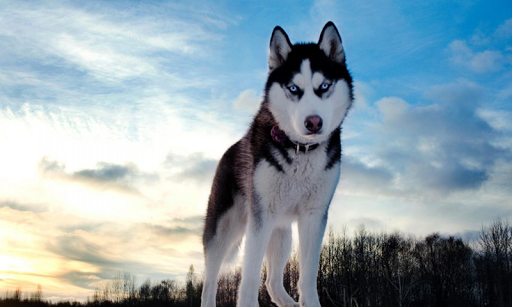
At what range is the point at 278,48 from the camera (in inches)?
264

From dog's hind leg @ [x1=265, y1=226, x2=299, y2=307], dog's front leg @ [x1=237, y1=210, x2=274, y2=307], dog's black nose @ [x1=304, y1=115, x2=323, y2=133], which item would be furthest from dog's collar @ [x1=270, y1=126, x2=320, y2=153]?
dog's hind leg @ [x1=265, y1=226, x2=299, y2=307]

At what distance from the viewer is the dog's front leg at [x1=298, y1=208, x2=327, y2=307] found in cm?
666

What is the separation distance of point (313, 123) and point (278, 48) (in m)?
1.64

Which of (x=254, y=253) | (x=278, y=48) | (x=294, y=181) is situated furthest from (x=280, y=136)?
(x=254, y=253)

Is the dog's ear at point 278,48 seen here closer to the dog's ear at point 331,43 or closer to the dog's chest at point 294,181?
the dog's ear at point 331,43

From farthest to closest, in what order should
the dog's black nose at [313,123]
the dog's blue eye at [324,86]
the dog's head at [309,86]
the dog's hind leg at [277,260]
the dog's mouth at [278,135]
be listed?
the dog's hind leg at [277,260], the dog's mouth at [278,135], the dog's blue eye at [324,86], the dog's head at [309,86], the dog's black nose at [313,123]

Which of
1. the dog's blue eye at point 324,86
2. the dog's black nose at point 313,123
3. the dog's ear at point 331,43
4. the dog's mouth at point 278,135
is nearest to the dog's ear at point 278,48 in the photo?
the dog's ear at point 331,43

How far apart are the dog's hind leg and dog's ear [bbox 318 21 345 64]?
10.6 feet

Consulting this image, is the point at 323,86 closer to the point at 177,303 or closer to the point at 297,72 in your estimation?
the point at 297,72

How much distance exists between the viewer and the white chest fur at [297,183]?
6.45 m

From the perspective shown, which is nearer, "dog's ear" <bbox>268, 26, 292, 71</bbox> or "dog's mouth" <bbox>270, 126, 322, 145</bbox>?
"dog's mouth" <bbox>270, 126, 322, 145</bbox>

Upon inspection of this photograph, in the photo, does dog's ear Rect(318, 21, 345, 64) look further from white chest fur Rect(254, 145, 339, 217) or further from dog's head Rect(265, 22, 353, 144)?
white chest fur Rect(254, 145, 339, 217)

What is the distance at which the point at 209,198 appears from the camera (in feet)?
28.8

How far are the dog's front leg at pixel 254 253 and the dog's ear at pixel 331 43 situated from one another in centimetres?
262
